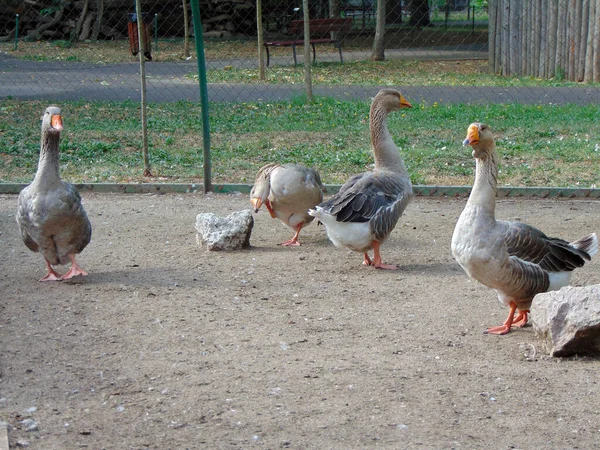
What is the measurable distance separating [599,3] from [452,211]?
8462 millimetres

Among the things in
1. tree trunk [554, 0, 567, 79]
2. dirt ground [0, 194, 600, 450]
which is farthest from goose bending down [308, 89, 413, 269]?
tree trunk [554, 0, 567, 79]

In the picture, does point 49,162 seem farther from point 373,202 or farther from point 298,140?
point 298,140

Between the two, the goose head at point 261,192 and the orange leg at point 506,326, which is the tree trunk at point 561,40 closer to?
the goose head at point 261,192

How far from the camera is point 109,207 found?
786cm

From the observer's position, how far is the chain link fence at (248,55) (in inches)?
583

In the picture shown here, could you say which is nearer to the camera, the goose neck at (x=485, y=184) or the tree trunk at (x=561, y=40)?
the goose neck at (x=485, y=184)

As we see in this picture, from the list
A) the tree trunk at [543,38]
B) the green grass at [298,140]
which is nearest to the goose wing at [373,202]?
the green grass at [298,140]

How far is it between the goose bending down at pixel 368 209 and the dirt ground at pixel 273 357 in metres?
0.23

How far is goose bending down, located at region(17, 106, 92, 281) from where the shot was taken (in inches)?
216

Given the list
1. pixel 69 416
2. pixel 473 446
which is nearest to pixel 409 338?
pixel 473 446

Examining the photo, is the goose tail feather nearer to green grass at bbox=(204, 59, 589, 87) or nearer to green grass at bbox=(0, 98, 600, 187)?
green grass at bbox=(0, 98, 600, 187)

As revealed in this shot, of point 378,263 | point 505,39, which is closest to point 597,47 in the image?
point 505,39

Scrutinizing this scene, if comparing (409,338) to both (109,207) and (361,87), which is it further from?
(361,87)

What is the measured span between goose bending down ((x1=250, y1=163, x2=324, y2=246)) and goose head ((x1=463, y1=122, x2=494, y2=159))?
2076 millimetres
